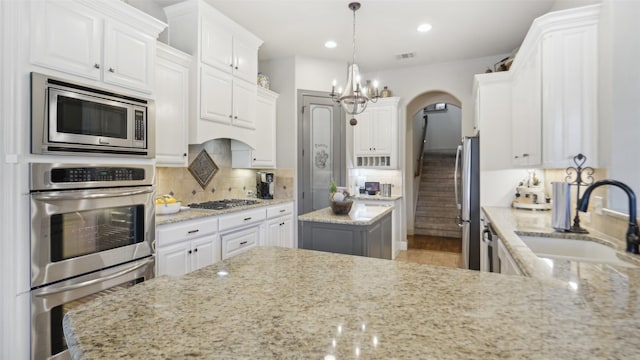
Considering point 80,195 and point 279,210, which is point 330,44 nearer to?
point 279,210

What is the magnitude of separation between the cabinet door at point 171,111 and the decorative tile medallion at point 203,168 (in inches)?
22.6

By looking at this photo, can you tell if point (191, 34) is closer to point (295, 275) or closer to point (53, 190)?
point (53, 190)

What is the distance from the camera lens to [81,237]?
183 cm

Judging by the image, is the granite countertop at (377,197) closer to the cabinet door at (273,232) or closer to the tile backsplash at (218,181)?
the tile backsplash at (218,181)

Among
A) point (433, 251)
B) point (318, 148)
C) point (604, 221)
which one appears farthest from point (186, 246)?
point (433, 251)

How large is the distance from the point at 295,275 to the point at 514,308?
64 centimetres

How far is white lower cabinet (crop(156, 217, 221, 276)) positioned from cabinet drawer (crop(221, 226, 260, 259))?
100 millimetres

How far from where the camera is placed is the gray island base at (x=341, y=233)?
8.63 feet

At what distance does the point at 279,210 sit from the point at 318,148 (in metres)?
1.30

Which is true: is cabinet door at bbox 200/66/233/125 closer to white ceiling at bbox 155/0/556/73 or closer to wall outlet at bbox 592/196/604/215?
white ceiling at bbox 155/0/556/73

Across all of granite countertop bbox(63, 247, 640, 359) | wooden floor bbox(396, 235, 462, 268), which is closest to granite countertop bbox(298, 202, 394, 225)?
granite countertop bbox(63, 247, 640, 359)

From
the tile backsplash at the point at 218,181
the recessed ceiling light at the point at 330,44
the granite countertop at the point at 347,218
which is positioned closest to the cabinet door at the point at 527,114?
the granite countertop at the point at 347,218

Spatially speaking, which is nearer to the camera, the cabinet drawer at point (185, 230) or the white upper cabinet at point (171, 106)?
the cabinet drawer at point (185, 230)

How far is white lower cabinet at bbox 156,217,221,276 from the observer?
7.89 ft
